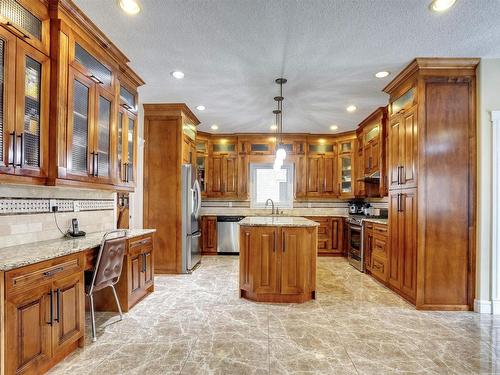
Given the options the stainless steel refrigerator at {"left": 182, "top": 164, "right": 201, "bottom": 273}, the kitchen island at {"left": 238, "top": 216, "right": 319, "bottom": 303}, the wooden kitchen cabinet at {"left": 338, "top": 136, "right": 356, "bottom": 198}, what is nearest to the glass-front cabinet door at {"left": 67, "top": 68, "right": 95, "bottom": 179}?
the kitchen island at {"left": 238, "top": 216, "right": 319, "bottom": 303}

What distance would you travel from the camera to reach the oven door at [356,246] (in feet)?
15.6

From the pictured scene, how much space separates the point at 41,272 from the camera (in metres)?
1.79

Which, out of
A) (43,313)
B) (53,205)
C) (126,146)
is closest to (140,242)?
(53,205)

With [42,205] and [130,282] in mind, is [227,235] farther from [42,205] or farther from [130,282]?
[42,205]

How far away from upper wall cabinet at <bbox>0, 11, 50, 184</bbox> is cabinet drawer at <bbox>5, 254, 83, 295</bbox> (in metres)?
0.61

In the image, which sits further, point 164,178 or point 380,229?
point 164,178

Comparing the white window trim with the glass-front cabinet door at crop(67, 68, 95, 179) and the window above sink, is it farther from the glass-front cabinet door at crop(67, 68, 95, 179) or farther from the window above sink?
the glass-front cabinet door at crop(67, 68, 95, 179)

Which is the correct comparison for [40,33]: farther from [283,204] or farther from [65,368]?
[283,204]

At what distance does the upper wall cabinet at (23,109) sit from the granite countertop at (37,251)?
1.67ft

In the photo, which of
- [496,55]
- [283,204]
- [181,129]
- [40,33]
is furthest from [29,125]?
[283,204]

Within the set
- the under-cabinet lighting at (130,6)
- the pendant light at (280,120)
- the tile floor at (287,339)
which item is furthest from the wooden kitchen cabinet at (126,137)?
the pendant light at (280,120)

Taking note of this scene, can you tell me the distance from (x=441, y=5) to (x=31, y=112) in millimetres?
3173

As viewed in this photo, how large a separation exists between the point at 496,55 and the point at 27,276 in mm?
4558

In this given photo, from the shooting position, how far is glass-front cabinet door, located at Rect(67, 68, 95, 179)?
2285mm
